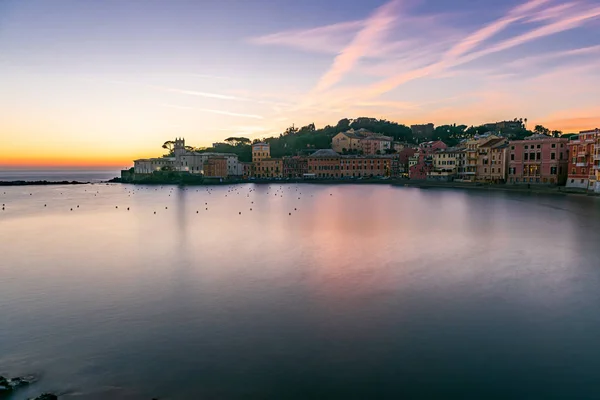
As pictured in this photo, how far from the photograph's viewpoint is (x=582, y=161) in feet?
150

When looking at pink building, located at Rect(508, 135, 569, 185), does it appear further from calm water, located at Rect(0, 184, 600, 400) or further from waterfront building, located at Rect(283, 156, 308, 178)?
waterfront building, located at Rect(283, 156, 308, 178)

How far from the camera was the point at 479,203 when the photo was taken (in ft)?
135

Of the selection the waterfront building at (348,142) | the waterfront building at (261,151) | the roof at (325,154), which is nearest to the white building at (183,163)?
the waterfront building at (261,151)

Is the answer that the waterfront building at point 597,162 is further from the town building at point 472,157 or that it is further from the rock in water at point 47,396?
the rock in water at point 47,396

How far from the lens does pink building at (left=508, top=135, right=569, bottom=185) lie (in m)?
50.7

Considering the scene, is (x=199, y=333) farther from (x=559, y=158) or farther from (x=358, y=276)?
(x=559, y=158)

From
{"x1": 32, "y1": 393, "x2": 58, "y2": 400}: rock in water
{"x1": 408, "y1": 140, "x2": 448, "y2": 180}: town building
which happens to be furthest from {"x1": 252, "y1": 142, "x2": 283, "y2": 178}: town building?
{"x1": 32, "y1": 393, "x2": 58, "y2": 400}: rock in water

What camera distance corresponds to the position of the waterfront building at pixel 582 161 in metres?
44.1

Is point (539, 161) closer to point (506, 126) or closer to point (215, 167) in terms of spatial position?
point (506, 126)

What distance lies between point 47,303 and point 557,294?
15.7 m

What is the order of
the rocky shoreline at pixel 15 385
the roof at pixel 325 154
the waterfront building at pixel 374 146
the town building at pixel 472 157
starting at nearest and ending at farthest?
the rocky shoreline at pixel 15 385 → the town building at pixel 472 157 → the roof at pixel 325 154 → the waterfront building at pixel 374 146

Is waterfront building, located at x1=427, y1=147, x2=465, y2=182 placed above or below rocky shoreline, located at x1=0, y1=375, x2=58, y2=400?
above

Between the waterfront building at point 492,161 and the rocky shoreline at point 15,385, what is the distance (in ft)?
201

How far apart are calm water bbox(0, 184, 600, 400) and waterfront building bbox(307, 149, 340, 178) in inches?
2606
